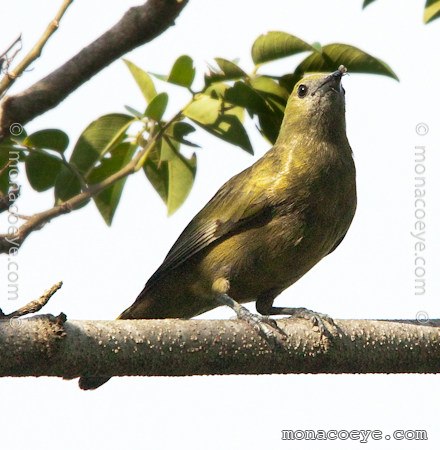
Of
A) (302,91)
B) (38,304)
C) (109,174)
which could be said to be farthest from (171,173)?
(302,91)

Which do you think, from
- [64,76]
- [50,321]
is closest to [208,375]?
[50,321]

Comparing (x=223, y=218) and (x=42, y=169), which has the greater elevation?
(x=42, y=169)

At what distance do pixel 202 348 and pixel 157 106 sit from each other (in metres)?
1.08

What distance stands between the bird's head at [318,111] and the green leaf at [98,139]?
1.79 meters

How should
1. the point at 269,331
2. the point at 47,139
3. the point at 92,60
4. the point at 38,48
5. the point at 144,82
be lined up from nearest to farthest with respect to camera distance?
1. the point at 92,60
2. the point at 38,48
3. the point at 269,331
4. the point at 47,139
5. the point at 144,82

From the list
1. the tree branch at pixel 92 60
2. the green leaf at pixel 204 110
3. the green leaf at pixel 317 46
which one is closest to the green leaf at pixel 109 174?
the green leaf at pixel 204 110

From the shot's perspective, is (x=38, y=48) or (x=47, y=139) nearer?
(x=38, y=48)

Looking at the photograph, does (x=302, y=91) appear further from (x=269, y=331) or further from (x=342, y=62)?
(x=269, y=331)

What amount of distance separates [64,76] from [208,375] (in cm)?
142

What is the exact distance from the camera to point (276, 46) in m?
3.53

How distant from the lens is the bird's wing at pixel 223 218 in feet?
16.7

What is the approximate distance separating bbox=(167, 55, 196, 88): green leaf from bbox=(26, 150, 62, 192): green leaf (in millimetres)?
605

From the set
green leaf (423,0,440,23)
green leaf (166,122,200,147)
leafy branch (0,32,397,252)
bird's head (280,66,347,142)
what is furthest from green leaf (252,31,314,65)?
bird's head (280,66,347,142)

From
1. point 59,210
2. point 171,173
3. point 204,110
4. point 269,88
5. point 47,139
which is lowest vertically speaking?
point 59,210
